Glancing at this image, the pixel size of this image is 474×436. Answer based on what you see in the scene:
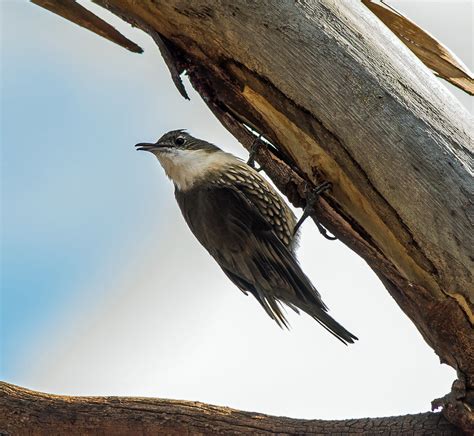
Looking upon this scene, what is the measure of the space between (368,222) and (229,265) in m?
1.55

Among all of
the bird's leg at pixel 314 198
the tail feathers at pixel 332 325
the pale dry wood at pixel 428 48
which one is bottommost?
the tail feathers at pixel 332 325

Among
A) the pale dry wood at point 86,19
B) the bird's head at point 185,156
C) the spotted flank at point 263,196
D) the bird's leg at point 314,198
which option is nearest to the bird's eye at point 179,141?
the bird's head at point 185,156

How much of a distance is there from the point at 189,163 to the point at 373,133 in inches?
77.2

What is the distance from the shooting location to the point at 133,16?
3.84m

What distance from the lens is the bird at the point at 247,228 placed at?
4.73 metres

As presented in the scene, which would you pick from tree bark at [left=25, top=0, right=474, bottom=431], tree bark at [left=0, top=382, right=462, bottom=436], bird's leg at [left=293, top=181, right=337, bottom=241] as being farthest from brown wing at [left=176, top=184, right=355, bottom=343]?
tree bark at [left=0, top=382, right=462, bottom=436]

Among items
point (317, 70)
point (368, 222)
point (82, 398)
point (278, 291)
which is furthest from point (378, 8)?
point (82, 398)

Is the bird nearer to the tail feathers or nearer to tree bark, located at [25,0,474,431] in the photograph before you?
the tail feathers

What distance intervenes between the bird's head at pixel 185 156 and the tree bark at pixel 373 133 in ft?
4.63

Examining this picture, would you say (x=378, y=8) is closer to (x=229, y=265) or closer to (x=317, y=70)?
(x=317, y=70)

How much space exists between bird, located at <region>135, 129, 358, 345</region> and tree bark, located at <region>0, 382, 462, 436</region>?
Result: 1.07m

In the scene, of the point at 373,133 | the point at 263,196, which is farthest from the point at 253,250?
the point at 373,133

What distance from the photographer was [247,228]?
4785 millimetres

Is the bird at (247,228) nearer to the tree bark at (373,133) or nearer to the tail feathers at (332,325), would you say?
the tail feathers at (332,325)
